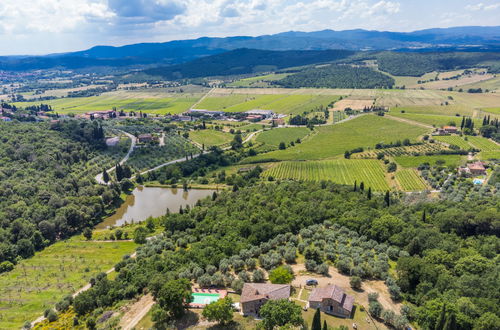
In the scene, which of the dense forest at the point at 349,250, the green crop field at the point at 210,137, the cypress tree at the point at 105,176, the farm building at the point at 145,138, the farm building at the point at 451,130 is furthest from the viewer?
the green crop field at the point at 210,137

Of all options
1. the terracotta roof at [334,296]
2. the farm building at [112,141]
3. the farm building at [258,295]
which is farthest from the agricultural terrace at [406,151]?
the farm building at [112,141]

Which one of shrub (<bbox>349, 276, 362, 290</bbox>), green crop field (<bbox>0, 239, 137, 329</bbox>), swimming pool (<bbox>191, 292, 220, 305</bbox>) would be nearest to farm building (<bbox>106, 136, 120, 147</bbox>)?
green crop field (<bbox>0, 239, 137, 329</bbox>)

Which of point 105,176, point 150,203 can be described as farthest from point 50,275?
point 105,176

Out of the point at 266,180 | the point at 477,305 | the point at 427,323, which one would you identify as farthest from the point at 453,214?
the point at 266,180

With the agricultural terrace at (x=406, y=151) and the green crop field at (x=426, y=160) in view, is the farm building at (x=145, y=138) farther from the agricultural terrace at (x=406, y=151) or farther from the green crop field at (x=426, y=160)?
the green crop field at (x=426, y=160)

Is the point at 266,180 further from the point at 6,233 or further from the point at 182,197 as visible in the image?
the point at 6,233

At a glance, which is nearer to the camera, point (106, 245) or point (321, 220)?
point (321, 220)
